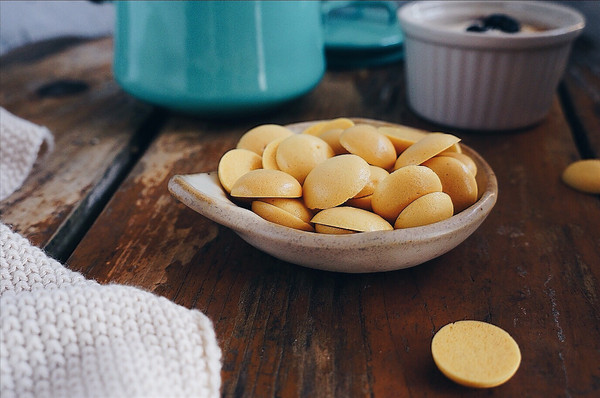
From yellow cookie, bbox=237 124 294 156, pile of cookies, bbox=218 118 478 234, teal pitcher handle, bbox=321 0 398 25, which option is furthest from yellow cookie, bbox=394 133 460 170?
teal pitcher handle, bbox=321 0 398 25

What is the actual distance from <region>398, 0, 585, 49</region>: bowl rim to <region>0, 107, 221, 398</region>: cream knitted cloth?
0.43 meters

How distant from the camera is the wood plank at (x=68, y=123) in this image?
491 millimetres

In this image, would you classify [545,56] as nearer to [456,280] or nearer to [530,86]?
[530,86]

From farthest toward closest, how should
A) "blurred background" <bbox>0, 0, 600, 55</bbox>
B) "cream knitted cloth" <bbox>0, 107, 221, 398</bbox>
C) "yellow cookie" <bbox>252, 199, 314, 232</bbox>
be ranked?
"blurred background" <bbox>0, 0, 600, 55</bbox> < "yellow cookie" <bbox>252, 199, 314, 232</bbox> < "cream knitted cloth" <bbox>0, 107, 221, 398</bbox>

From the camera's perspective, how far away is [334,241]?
330 millimetres

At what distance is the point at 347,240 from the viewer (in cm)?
33

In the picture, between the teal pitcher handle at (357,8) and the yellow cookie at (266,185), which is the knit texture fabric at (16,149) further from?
the teal pitcher handle at (357,8)

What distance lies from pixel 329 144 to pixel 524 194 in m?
0.20

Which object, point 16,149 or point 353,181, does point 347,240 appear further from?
point 16,149

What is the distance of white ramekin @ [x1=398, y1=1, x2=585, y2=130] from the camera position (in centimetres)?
58

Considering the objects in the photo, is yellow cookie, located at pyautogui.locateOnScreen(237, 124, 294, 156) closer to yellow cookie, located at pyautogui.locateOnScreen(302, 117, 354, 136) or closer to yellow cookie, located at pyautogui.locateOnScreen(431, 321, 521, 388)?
yellow cookie, located at pyautogui.locateOnScreen(302, 117, 354, 136)

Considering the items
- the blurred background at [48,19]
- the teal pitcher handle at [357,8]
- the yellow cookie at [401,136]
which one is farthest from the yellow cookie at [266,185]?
the blurred background at [48,19]

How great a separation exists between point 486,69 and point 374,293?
33 cm

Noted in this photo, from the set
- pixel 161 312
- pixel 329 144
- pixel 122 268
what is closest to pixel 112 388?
pixel 161 312
